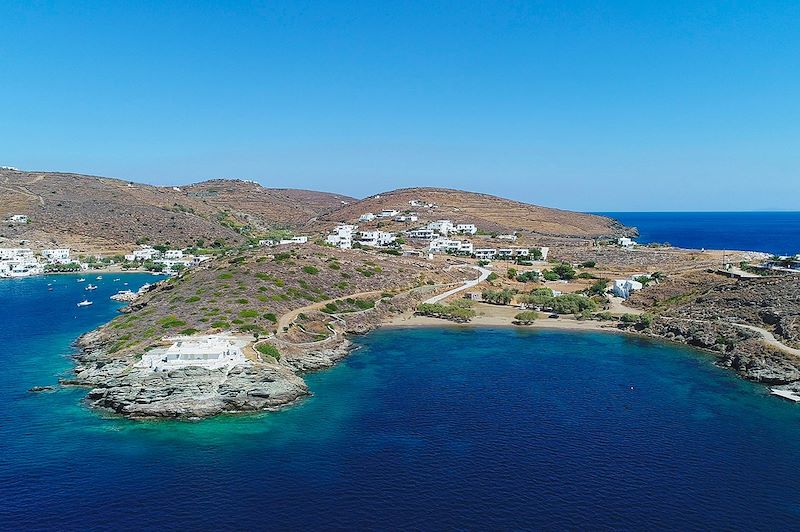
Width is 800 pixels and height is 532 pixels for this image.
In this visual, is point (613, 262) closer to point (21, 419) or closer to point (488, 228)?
point (488, 228)

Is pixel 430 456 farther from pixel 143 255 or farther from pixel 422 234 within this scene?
pixel 143 255

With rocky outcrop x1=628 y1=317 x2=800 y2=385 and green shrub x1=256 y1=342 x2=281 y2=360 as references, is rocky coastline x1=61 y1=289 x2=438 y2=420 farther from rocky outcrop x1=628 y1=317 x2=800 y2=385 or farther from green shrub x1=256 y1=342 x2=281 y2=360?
rocky outcrop x1=628 y1=317 x2=800 y2=385

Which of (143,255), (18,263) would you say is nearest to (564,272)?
(143,255)

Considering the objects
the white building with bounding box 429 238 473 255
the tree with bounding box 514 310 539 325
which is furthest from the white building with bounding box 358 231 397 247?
the tree with bounding box 514 310 539 325

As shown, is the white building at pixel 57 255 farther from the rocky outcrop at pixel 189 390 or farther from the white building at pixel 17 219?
the rocky outcrop at pixel 189 390

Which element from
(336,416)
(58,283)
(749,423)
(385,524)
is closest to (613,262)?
(749,423)
